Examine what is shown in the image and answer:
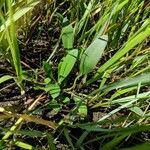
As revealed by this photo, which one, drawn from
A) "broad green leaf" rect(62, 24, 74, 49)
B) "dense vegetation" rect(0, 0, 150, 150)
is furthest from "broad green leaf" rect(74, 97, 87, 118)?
"broad green leaf" rect(62, 24, 74, 49)

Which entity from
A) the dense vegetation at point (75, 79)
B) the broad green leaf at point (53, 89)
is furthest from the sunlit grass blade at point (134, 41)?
the broad green leaf at point (53, 89)

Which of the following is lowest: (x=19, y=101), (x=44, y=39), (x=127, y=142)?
(x=127, y=142)

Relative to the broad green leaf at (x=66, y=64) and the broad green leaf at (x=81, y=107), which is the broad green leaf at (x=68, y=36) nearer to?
the broad green leaf at (x=66, y=64)

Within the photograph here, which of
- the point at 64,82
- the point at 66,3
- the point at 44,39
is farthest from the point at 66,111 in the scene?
the point at 66,3

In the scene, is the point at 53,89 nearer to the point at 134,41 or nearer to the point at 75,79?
the point at 75,79

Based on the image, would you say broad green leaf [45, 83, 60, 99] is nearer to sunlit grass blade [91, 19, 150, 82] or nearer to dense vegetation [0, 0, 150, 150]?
dense vegetation [0, 0, 150, 150]

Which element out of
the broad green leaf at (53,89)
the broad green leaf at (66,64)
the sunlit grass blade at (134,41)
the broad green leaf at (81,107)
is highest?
the sunlit grass blade at (134,41)

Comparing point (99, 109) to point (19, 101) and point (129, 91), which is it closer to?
point (129, 91)

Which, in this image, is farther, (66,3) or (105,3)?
(66,3)
